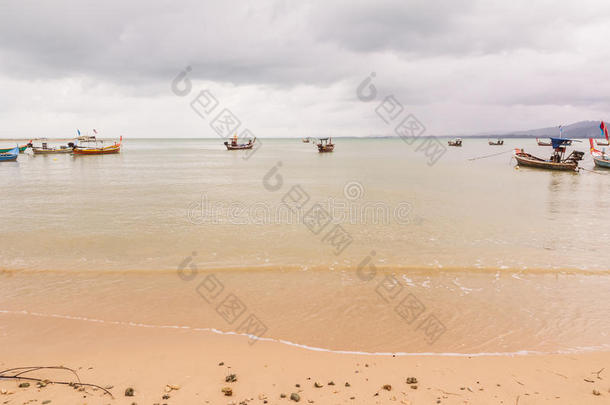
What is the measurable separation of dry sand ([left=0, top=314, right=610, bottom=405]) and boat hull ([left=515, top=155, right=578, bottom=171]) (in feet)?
149

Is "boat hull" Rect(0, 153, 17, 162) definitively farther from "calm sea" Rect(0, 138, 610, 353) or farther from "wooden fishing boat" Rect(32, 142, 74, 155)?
"calm sea" Rect(0, 138, 610, 353)

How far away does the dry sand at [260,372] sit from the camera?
4141 millimetres

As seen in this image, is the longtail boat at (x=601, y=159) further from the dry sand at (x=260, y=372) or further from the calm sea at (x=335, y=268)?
the dry sand at (x=260, y=372)

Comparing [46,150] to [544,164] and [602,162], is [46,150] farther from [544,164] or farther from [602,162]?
[602,162]

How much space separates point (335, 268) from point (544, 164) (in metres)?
45.1

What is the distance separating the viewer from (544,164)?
42.8 m

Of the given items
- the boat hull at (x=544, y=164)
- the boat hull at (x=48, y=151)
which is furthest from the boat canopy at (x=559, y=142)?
the boat hull at (x=48, y=151)

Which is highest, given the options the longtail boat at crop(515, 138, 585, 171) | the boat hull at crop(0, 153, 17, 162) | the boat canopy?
the boat hull at crop(0, 153, 17, 162)

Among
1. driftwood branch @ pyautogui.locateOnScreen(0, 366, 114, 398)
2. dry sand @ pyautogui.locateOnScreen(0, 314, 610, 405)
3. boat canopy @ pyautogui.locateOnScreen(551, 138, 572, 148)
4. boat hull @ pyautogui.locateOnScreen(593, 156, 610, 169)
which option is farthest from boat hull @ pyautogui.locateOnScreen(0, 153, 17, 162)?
boat hull @ pyautogui.locateOnScreen(593, 156, 610, 169)

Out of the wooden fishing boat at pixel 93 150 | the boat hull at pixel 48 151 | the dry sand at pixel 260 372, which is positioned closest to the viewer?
the dry sand at pixel 260 372

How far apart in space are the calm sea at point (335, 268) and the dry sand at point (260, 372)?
0.51m

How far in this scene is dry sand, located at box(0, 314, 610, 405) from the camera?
414 cm

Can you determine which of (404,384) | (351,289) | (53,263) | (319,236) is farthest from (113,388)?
(319,236)

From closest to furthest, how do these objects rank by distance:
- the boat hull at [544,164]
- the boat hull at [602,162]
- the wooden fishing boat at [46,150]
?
the boat hull at [544,164], the boat hull at [602,162], the wooden fishing boat at [46,150]
